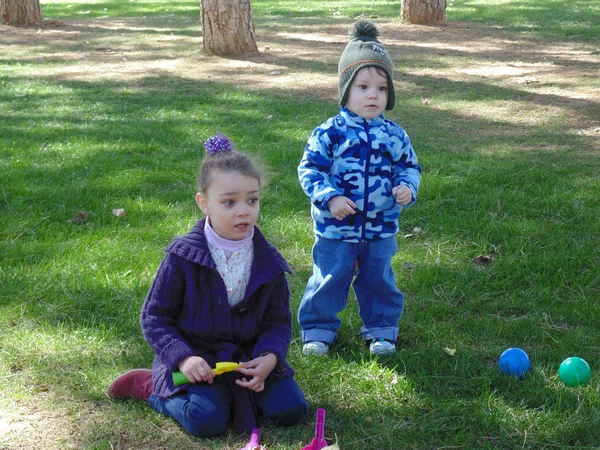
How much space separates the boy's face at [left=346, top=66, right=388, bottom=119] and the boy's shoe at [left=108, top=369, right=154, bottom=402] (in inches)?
58.4

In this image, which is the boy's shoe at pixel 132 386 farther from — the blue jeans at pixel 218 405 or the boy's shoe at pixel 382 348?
the boy's shoe at pixel 382 348

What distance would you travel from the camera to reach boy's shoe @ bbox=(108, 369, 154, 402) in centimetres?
339

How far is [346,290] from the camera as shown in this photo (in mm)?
3977

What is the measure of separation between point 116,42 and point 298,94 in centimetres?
479

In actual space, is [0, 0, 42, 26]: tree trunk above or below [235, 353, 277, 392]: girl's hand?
above

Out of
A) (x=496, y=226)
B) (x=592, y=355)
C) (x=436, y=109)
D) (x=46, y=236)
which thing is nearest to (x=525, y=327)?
(x=592, y=355)

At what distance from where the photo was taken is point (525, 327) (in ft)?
13.4

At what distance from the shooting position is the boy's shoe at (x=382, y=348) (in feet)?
12.6

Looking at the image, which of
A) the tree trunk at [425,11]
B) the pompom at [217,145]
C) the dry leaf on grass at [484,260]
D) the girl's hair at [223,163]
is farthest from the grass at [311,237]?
the tree trunk at [425,11]

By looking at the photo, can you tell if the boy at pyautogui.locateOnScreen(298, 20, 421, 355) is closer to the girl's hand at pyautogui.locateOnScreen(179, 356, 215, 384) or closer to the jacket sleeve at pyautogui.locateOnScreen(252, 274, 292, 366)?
the jacket sleeve at pyautogui.locateOnScreen(252, 274, 292, 366)

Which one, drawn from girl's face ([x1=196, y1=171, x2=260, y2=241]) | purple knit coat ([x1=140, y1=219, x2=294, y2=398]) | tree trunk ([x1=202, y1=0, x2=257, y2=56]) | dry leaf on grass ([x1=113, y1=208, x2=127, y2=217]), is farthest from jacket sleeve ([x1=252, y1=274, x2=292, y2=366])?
tree trunk ([x1=202, y1=0, x2=257, y2=56])

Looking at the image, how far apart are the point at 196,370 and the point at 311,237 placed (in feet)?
7.02

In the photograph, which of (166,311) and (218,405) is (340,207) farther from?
(218,405)

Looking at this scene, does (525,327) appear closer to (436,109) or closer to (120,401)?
(120,401)
